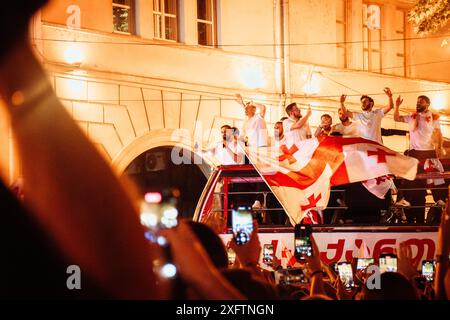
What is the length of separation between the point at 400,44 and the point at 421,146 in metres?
13.2

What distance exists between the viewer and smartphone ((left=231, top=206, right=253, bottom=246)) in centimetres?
461

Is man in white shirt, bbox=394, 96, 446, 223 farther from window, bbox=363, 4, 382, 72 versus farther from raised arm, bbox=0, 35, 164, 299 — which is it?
window, bbox=363, 4, 382, 72

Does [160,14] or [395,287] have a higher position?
[160,14]

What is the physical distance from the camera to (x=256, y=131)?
52.0 ft

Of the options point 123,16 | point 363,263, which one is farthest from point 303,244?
point 123,16

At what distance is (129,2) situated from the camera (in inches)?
790

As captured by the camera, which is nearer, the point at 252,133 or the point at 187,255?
the point at 187,255

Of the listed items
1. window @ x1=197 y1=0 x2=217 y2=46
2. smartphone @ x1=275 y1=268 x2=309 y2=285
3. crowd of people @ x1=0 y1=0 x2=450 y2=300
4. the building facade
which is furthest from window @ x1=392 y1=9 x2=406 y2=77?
crowd of people @ x1=0 y1=0 x2=450 y2=300

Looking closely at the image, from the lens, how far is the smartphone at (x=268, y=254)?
10.7m

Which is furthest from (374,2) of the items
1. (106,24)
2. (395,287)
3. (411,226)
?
(395,287)

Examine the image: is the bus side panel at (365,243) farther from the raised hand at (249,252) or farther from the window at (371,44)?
the window at (371,44)

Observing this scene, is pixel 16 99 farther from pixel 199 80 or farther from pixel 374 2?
pixel 374 2

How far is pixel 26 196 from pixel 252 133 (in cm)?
1378

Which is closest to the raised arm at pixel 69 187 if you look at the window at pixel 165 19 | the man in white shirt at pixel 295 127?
the man in white shirt at pixel 295 127
